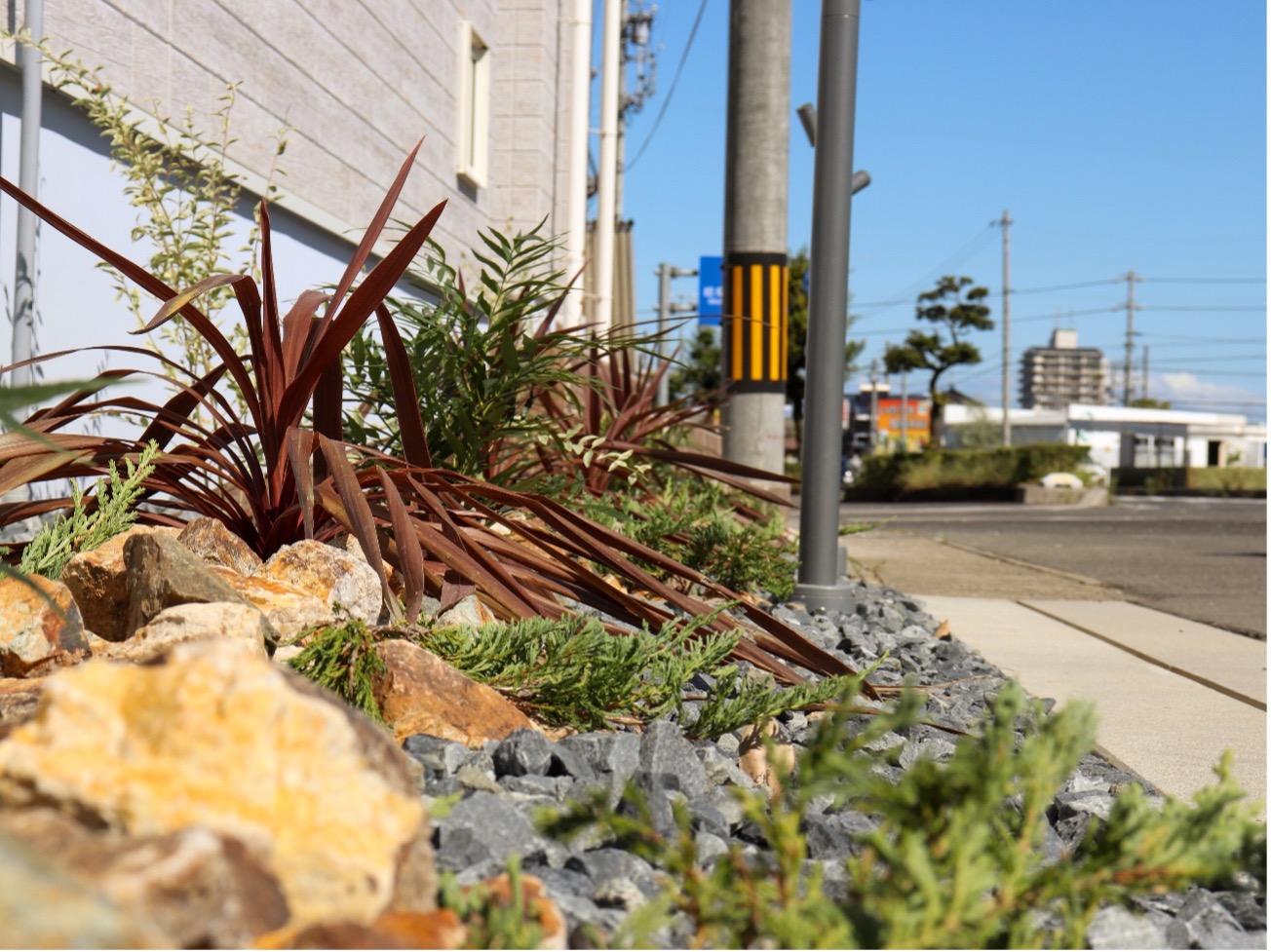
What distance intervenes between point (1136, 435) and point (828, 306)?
5629 cm

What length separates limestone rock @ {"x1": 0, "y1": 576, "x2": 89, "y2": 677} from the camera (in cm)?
192

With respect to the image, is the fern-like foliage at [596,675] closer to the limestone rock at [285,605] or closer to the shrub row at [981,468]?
the limestone rock at [285,605]

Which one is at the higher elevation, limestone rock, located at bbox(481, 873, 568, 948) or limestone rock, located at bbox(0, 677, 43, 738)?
limestone rock, located at bbox(0, 677, 43, 738)

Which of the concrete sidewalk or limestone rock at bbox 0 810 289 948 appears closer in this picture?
limestone rock at bbox 0 810 289 948

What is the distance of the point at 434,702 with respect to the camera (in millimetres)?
1867

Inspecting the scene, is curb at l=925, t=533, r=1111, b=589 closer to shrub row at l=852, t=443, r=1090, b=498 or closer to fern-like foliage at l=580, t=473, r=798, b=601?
fern-like foliage at l=580, t=473, r=798, b=601

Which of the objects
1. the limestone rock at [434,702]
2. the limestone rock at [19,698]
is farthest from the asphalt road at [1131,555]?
the limestone rock at [19,698]

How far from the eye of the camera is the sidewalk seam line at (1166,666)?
3.38 meters

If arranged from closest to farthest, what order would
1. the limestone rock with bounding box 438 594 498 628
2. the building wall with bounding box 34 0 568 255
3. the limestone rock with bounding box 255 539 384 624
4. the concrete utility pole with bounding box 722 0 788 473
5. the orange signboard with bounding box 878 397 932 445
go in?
the limestone rock with bounding box 255 539 384 624
the limestone rock with bounding box 438 594 498 628
the building wall with bounding box 34 0 568 255
the concrete utility pole with bounding box 722 0 788 473
the orange signboard with bounding box 878 397 932 445

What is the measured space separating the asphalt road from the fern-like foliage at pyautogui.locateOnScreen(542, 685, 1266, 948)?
2797 mm

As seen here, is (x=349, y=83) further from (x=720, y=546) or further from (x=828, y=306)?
(x=720, y=546)

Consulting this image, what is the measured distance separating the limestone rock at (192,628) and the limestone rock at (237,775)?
0.74 meters

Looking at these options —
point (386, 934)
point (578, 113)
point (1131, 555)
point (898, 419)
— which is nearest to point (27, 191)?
point (386, 934)

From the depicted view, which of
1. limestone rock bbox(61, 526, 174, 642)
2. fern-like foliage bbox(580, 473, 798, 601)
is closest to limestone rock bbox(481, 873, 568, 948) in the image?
limestone rock bbox(61, 526, 174, 642)
